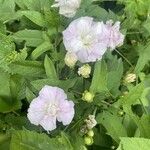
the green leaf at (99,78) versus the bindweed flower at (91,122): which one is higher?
the green leaf at (99,78)

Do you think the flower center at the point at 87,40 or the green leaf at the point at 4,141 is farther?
the green leaf at the point at 4,141

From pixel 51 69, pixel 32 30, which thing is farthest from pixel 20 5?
pixel 51 69

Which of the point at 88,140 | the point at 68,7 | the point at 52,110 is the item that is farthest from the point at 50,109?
the point at 68,7

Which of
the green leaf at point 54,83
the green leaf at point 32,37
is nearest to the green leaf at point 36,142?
the green leaf at point 54,83

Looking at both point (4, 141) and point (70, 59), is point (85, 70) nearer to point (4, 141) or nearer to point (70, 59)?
point (70, 59)

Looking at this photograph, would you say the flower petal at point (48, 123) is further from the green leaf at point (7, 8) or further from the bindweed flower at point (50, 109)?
the green leaf at point (7, 8)
